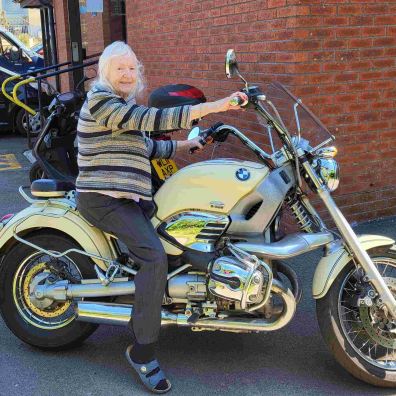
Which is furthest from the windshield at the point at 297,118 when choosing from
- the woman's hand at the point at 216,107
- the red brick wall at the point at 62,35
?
the red brick wall at the point at 62,35

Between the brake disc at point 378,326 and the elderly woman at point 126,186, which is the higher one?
the elderly woman at point 126,186

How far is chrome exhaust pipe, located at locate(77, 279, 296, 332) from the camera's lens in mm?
2756

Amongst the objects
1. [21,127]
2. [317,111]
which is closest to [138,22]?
[317,111]

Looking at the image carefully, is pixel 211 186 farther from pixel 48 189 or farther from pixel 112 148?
pixel 48 189

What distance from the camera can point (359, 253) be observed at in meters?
2.62

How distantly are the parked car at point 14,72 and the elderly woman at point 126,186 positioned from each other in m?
7.84

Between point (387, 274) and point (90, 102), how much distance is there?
1731 mm

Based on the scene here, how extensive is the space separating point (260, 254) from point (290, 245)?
0.16 metres

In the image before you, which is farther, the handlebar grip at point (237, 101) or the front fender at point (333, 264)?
the front fender at point (333, 264)

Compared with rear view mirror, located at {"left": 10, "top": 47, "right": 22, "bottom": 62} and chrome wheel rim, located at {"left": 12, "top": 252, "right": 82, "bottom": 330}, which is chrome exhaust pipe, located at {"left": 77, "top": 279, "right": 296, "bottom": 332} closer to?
chrome wheel rim, located at {"left": 12, "top": 252, "right": 82, "bottom": 330}

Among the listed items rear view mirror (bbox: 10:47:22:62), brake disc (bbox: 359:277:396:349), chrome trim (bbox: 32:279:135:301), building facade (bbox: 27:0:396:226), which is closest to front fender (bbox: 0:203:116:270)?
chrome trim (bbox: 32:279:135:301)

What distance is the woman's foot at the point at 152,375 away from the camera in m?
2.79

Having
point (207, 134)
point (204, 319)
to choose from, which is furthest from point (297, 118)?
point (204, 319)

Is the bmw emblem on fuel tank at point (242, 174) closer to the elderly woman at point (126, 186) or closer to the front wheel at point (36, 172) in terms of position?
the elderly woman at point (126, 186)
